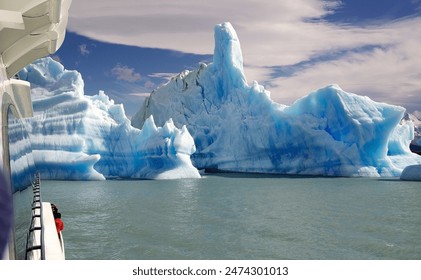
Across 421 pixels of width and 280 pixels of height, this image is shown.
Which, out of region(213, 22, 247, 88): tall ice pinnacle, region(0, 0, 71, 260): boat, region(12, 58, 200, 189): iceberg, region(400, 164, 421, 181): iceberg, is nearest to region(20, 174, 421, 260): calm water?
region(0, 0, 71, 260): boat

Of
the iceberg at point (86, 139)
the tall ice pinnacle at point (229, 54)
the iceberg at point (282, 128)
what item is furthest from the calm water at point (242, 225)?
the tall ice pinnacle at point (229, 54)

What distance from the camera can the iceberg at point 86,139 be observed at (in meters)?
33.1

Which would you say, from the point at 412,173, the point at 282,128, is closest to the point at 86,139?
the point at 282,128

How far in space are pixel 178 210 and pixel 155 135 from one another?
62.3 feet

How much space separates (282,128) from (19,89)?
37.6 meters

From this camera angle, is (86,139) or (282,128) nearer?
(86,139)

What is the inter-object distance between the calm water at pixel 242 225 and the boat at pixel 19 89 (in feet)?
23.6

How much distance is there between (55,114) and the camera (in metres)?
33.9

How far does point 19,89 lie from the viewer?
10.8 ft

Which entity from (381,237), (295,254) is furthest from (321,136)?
(295,254)

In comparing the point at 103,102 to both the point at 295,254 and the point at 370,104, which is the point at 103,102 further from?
the point at 295,254

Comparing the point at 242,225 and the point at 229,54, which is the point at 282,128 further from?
the point at 242,225

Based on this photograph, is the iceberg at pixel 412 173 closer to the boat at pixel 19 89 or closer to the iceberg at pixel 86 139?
the iceberg at pixel 86 139

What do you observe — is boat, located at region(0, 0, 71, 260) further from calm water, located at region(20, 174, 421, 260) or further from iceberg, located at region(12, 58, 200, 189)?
iceberg, located at region(12, 58, 200, 189)
